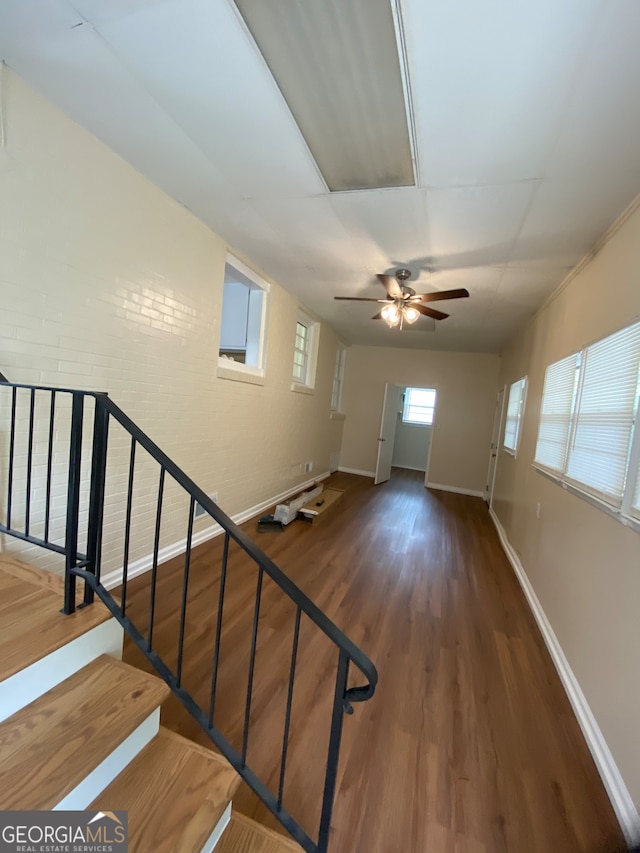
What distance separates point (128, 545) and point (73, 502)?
0.34 metres

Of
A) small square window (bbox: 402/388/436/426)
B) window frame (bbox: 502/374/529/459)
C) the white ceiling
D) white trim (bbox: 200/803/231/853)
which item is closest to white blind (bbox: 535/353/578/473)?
window frame (bbox: 502/374/529/459)

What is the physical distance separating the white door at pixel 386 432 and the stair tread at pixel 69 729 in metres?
5.51

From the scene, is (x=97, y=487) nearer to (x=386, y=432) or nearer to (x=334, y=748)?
(x=334, y=748)

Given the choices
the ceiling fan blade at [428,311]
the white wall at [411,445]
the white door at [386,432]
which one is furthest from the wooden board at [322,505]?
the white wall at [411,445]

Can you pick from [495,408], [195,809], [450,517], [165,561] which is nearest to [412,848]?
[195,809]

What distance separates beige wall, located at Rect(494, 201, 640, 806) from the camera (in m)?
1.42

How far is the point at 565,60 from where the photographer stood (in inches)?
48.4

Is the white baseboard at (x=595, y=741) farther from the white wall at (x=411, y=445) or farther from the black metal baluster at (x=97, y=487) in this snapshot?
the white wall at (x=411, y=445)

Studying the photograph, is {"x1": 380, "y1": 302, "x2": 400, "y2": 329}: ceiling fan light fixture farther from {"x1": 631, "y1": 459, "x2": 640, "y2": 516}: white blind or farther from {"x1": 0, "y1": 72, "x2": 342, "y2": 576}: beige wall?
{"x1": 631, "y1": 459, "x2": 640, "y2": 516}: white blind

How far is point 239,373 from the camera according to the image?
11.2 feet

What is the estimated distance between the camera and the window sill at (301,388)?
4.77 m

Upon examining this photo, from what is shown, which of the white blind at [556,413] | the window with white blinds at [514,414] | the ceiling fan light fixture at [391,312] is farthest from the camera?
the window with white blinds at [514,414]

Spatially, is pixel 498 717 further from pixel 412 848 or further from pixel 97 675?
pixel 97 675

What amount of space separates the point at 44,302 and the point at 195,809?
219cm
